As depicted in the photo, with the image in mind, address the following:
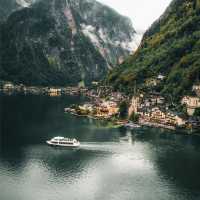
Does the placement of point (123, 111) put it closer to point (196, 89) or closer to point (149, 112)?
point (149, 112)

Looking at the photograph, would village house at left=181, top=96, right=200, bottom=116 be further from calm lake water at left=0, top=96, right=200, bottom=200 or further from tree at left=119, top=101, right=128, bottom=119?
calm lake water at left=0, top=96, right=200, bottom=200

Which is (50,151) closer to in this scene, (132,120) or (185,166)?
(185,166)

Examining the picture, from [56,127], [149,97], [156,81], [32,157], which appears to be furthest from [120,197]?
[156,81]

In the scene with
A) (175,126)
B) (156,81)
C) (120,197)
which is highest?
(156,81)

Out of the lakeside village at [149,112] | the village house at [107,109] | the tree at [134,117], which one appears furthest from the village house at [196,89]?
the village house at [107,109]

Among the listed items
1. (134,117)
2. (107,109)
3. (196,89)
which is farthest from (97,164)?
(196,89)

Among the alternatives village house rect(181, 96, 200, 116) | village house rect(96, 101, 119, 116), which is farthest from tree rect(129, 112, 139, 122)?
village house rect(181, 96, 200, 116)
